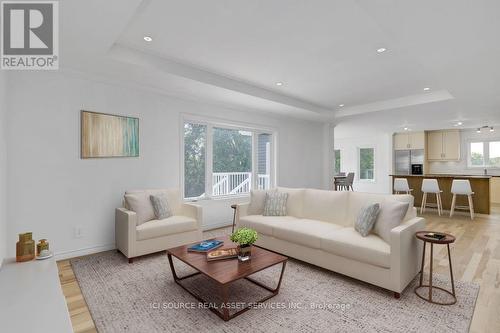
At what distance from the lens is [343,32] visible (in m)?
2.65

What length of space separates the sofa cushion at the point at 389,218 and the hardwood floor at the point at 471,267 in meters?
0.89

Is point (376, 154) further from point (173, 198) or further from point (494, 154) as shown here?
point (173, 198)

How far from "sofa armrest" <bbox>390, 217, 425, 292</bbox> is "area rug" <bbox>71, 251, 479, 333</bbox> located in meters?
0.16

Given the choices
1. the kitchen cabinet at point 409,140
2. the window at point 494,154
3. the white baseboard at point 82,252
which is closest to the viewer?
the white baseboard at point 82,252

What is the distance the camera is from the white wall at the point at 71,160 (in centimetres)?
303

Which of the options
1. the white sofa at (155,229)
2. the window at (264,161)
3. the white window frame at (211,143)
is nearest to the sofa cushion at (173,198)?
the white sofa at (155,229)

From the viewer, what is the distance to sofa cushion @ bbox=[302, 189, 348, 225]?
3410mm

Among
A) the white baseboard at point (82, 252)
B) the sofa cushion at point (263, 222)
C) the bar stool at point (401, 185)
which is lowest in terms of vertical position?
the white baseboard at point (82, 252)

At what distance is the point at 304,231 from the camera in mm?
3086

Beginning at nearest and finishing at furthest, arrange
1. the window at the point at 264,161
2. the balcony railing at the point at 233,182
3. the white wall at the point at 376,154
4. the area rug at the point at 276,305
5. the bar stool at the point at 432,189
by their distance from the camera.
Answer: the area rug at the point at 276,305
the balcony railing at the point at 233,182
the window at the point at 264,161
the bar stool at the point at 432,189
the white wall at the point at 376,154

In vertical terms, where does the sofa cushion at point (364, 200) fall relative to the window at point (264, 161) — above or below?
below

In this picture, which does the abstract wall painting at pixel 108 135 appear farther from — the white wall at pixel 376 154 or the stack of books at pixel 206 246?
the white wall at pixel 376 154

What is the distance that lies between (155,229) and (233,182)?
2347 mm

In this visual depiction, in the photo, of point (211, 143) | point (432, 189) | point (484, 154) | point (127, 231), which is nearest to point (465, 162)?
point (484, 154)
